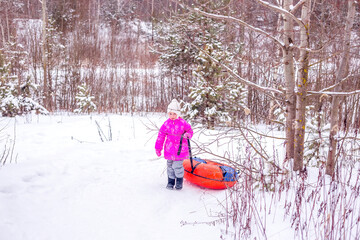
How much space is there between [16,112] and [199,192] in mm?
6960

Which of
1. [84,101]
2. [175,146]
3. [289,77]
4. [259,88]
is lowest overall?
[175,146]

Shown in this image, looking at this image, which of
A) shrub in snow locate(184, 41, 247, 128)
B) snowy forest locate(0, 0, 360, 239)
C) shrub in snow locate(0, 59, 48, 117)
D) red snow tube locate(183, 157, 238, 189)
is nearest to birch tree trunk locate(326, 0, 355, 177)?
snowy forest locate(0, 0, 360, 239)

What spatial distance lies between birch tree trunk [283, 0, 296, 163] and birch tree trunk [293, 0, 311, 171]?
0.08 m

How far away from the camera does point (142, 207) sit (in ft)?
10.1

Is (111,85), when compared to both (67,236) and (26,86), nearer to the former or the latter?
(26,86)

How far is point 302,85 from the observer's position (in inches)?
112

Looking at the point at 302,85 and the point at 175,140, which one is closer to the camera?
the point at 302,85

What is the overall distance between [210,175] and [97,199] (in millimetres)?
1437

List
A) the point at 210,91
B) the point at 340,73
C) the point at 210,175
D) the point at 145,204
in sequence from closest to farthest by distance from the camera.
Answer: the point at 340,73 → the point at 145,204 → the point at 210,175 → the point at 210,91

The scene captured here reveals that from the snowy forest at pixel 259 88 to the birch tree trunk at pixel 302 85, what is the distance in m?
0.01

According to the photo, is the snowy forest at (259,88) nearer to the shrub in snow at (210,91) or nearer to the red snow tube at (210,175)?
the shrub in snow at (210,91)

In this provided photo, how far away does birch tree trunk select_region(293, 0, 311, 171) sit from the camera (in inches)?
109

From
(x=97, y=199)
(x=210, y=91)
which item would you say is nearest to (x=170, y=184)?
(x=97, y=199)

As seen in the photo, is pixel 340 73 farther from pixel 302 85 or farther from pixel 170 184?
pixel 170 184
